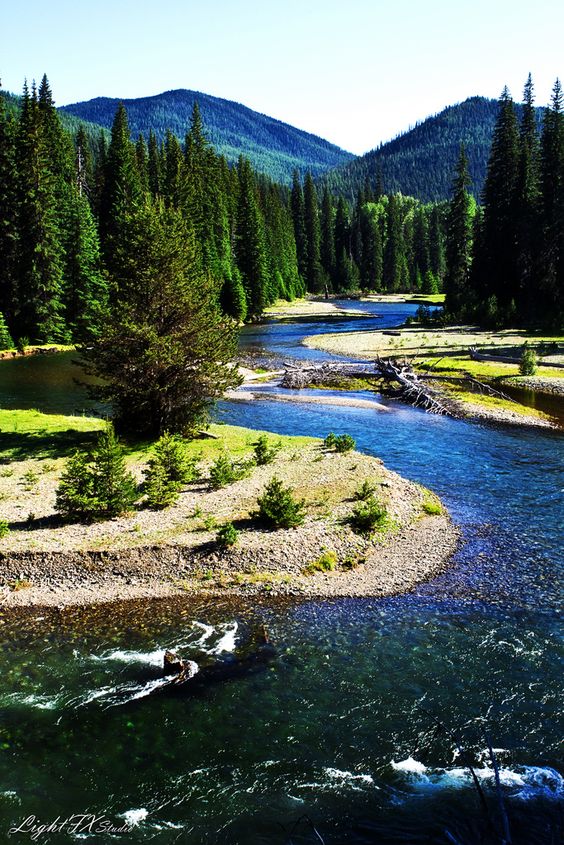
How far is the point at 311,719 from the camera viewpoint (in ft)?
39.8

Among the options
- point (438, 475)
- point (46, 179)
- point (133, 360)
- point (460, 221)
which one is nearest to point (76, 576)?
point (133, 360)

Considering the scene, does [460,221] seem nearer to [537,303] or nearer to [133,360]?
[537,303]

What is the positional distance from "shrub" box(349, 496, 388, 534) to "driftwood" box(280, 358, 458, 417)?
19.3 metres

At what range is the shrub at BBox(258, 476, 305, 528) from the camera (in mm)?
19703

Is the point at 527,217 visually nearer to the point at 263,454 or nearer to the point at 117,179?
the point at 117,179

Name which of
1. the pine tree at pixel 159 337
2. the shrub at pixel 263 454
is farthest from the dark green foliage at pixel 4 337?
the shrub at pixel 263 454

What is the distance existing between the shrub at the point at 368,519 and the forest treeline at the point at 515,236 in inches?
2073

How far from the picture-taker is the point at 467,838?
935 centimetres

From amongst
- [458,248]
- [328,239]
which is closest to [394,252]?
[328,239]

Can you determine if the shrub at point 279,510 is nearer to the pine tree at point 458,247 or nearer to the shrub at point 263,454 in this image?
the shrub at point 263,454

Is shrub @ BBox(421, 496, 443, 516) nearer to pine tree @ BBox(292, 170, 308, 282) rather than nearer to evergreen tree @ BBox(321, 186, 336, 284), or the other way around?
pine tree @ BBox(292, 170, 308, 282)

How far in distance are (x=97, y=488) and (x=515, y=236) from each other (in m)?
69.2

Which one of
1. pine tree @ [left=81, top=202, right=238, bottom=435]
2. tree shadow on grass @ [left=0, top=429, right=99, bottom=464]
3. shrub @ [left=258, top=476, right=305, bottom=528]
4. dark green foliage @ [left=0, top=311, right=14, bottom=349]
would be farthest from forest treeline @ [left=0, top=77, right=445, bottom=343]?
shrub @ [left=258, top=476, right=305, bottom=528]

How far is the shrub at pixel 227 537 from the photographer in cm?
1853
